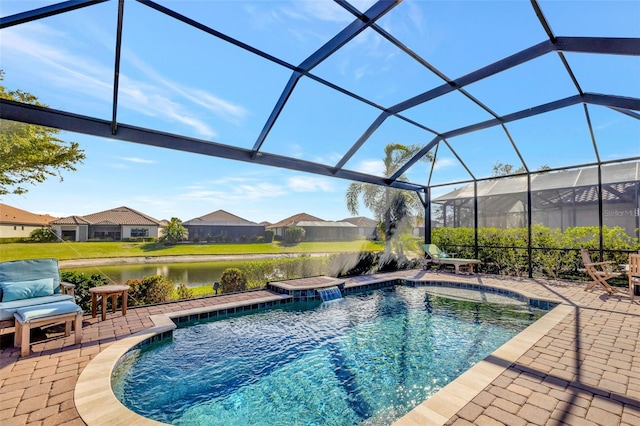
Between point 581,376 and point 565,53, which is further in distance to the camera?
point 565,53

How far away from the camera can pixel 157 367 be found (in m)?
4.15

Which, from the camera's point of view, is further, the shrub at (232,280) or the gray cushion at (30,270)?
the shrub at (232,280)

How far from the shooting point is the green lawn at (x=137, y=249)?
19.9ft

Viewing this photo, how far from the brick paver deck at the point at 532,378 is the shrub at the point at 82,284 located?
66 cm

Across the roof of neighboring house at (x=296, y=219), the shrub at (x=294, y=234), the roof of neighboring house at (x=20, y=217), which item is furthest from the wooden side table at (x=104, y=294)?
the roof of neighboring house at (x=296, y=219)

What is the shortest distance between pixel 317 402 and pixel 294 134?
601cm

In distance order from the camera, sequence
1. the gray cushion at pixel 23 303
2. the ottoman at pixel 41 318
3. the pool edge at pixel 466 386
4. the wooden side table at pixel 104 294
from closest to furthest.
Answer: the pool edge at pixel 466 386, the ottoman at pixel 41 318, the gray cushion at pixel 23 303, the wooden side table at pixel 104 294

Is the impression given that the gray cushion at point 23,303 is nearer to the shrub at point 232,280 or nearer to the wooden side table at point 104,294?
the wooden side table at point 104,294

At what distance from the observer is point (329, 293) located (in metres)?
8.30

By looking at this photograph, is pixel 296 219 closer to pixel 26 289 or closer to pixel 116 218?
pixel 116 218

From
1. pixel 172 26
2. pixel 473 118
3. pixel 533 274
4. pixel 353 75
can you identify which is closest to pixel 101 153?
pixel 172 26

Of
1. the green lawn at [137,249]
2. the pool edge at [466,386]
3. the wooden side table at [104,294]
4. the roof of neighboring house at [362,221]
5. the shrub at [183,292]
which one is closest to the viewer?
the pool edge at [466,386]

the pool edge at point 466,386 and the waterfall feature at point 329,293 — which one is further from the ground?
the pool edge at point 466,386

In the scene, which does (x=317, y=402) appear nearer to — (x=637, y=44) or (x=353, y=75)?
(x=353, y=75)
